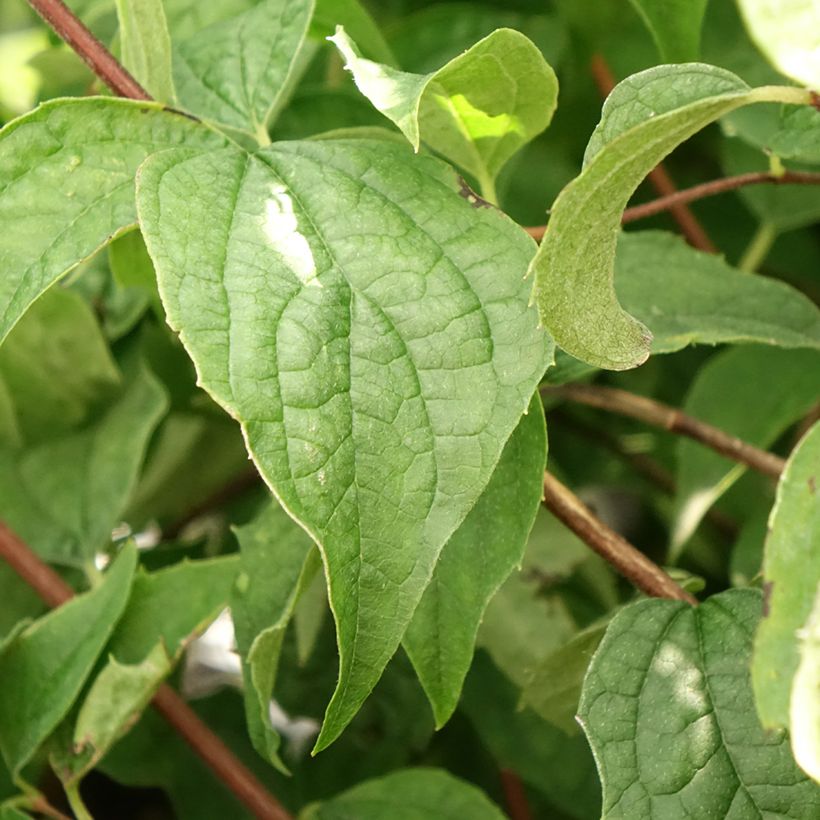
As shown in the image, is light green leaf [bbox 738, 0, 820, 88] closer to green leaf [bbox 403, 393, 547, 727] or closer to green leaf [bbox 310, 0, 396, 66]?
green leaf [bbox 403, 393, 547, 727]

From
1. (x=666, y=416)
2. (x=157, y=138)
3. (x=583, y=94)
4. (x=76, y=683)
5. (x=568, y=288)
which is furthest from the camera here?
(x=583, y=94)

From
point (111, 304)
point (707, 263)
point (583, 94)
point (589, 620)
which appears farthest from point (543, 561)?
point (583, 94)

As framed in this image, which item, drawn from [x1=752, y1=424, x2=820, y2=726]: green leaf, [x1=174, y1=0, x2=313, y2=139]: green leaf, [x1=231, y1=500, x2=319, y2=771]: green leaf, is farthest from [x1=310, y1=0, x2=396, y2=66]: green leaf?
[x1=752, y1=424, x2=820, y2=726]: green leaf

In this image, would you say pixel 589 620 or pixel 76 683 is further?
pixel 589 620

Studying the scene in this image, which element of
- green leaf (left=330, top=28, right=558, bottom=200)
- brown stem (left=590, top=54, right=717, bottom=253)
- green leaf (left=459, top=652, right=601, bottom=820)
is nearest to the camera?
green leaf (left=330, top=28, right=558, bottom=200)

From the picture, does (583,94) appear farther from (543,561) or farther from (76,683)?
(76,683)

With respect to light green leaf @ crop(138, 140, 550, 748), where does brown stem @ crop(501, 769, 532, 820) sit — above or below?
below

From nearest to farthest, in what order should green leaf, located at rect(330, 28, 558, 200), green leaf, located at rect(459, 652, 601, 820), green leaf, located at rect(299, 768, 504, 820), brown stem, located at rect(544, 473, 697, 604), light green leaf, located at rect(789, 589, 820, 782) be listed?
1. light green leaf, located at rect(789, 589, 820, 782)
2. green leaf, located at rect(330, 28, 558, 200)
3. brown stem, located at rect(544, 473, 697, 604)
4. green leaf, located at rect(299, 768, 504, 820)
5. green leaf, located at rect(459, 652, 601, 820)
